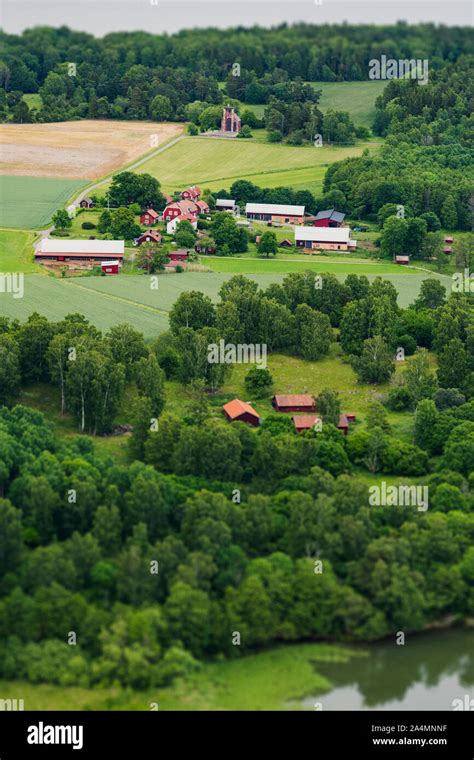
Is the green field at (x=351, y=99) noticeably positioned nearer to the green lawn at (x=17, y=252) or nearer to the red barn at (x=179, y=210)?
the red barn at (x=179, y=210)

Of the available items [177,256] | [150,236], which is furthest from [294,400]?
[150,236]

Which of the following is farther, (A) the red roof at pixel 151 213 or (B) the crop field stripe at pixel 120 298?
(A) the red roof at pixel 151 213

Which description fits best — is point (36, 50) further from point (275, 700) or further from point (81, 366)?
point (275, 700)

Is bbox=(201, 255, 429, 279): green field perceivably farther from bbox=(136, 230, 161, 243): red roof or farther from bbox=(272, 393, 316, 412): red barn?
bbox=(272, 393, 316, 412): red barn

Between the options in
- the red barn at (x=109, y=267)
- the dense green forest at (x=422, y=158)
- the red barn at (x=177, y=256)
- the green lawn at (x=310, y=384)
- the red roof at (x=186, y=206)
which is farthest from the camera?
the dense green forest at (x=422, y=158)

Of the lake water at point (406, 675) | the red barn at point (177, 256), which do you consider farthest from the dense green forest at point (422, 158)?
the lake water at point (406, 675)

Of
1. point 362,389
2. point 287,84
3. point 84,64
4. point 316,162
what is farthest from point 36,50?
point 362,389

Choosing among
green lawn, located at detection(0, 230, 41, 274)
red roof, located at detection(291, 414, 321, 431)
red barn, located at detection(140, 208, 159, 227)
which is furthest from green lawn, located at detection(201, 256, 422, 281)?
red roof, located at detection(291, 414, 321, 431)
